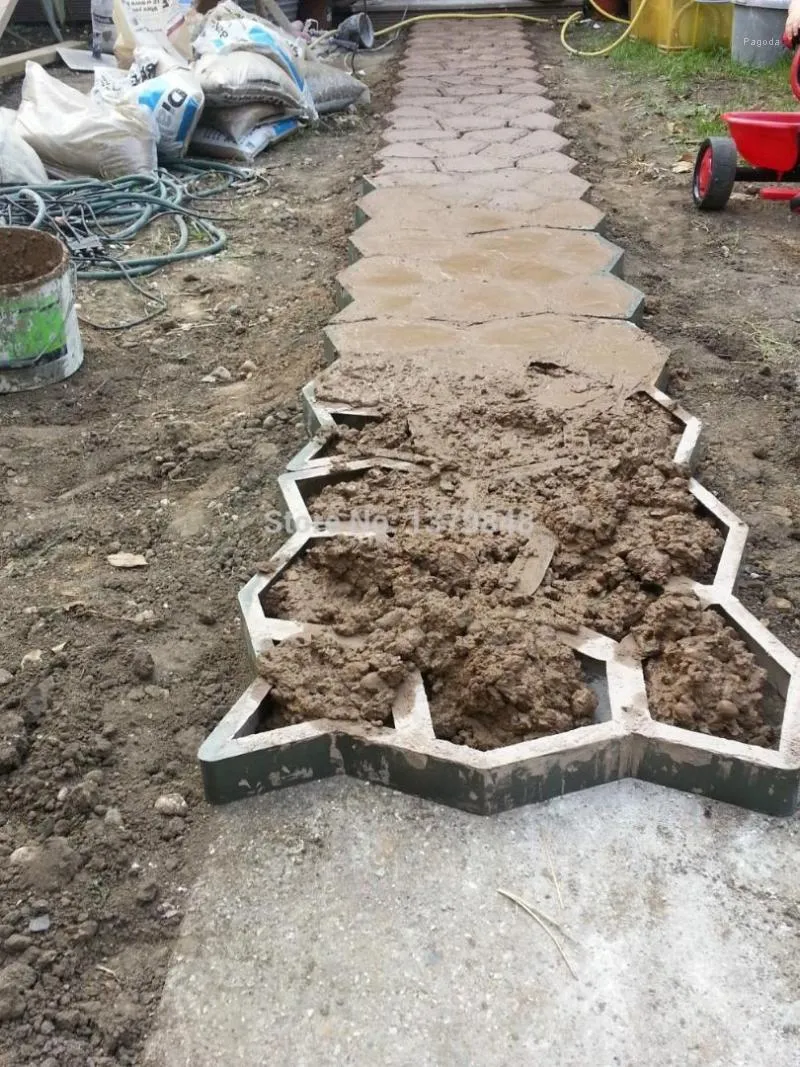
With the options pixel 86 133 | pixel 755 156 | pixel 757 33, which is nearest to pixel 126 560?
pixel 86 133

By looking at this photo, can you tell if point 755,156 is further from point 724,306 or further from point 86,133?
point 86,133

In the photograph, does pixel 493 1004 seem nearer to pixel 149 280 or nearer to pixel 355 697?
pixel 355 697

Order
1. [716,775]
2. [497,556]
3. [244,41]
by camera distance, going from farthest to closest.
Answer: [244,41], [497,556], [716,775]

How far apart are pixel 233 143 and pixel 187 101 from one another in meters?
0.43

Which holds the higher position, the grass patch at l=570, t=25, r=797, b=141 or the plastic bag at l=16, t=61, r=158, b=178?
the plastic bag at l=16, t=61, r=158, b=178

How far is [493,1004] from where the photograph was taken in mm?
1505

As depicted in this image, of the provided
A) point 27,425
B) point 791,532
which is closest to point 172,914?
point 791,532

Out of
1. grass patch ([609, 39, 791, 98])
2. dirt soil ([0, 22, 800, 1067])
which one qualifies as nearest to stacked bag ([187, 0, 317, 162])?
dirt soil ([0, 22, 800, 1067])

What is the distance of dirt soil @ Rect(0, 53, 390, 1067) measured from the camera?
1.62 meters

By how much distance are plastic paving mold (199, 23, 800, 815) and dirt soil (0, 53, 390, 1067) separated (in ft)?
0.63

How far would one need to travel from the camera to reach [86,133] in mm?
5336

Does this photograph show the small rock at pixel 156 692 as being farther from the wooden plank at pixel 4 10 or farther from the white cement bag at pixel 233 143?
the wooden plank at pixel 4 10

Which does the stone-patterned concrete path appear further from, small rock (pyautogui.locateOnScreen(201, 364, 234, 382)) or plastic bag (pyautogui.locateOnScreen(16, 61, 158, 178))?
plastic bag (pyautogui.locateOnScreen(16, 61, 158, 178))

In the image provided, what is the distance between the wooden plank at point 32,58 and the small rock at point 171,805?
7716 millimetres
